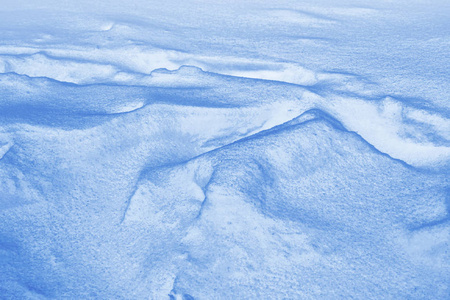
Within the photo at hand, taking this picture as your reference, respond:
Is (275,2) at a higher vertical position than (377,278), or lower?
higher

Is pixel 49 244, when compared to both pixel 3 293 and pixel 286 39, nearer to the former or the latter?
pixel 3 293

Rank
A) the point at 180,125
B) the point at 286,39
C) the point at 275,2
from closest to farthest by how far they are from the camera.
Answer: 1. the point at 180,125
2. the point at 286,39
3. the point at 275,2

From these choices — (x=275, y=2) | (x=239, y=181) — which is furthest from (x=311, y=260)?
(x=275, y=2)

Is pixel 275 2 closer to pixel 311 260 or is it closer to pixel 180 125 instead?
pixel 180 125

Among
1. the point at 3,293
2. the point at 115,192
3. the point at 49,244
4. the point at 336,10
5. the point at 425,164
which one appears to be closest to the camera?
the point at 3,293

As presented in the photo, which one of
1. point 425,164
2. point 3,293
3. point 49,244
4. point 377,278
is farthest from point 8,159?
point 425,164

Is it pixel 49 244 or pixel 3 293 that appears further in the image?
Result: pixel 49 244

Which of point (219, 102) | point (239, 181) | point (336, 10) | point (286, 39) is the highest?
point (336, 10)
